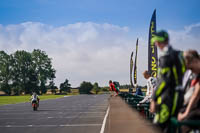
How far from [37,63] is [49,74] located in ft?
21.7

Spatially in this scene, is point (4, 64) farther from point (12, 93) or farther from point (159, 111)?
point (159, 111)

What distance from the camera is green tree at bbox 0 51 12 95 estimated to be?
4060 inches

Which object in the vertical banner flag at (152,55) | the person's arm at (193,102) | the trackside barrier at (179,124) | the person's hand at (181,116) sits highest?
the vertical banner flag at (152,55)

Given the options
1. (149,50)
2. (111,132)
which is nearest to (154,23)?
Answer: (149,50)

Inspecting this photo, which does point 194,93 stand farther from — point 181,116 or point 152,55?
point 152,55

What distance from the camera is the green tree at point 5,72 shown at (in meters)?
103

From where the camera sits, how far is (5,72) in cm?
10494

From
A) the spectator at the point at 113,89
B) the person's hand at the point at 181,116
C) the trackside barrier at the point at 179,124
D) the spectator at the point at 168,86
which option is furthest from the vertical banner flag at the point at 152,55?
the trackside barrier at the point at 179,124

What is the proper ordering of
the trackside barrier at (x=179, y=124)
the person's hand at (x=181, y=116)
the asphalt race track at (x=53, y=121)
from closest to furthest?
the trackside barrier at (x=179, y=124), the person's hand at (x=181, y=116), the asphalt race track at (x=53, y=121)

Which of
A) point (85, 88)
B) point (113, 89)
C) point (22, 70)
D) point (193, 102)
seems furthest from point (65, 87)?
point (193, 102)

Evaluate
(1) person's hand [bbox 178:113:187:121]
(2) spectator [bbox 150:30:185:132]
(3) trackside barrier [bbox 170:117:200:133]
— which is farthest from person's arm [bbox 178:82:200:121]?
(3) trackside barrier [bbox 170:117:200:133]

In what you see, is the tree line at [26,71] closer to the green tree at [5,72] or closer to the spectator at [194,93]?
the green tree at [5,72]

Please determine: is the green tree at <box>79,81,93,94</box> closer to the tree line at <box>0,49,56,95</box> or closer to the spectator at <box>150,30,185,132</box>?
the tree line at <box>0,49,56,95</box>

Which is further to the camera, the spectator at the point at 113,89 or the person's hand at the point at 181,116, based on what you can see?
the spectator at the point at 113,89
